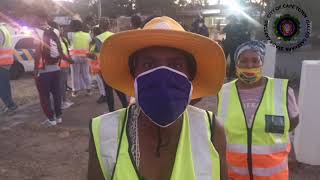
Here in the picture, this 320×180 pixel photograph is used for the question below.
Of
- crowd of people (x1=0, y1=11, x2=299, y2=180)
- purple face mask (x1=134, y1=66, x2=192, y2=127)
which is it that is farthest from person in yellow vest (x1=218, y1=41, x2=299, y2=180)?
purple face mask (x1=134, y1=66, x2=192, y2=127)

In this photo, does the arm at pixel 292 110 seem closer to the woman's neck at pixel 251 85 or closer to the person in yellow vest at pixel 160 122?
the woman's neck at pixel 251 85

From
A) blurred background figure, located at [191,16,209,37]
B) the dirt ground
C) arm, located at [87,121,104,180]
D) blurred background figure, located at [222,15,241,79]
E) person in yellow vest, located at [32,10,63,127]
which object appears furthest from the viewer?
blurred background figure, located at [191,16,209,37]

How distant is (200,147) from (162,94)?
290 mm

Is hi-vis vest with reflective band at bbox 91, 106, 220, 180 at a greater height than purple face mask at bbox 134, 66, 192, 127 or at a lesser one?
lesser

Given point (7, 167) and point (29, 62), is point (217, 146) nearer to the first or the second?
point (7, 167)

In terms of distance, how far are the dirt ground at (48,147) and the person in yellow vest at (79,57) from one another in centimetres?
128

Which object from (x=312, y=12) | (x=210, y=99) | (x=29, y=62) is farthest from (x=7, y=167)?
(x=312, y=12)

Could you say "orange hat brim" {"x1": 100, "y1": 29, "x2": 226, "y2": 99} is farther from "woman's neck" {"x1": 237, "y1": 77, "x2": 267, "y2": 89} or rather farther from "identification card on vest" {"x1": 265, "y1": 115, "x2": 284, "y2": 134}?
"woman's neck" {"x1": 237, "y1": 77, "x2": 267, "y2": 89}

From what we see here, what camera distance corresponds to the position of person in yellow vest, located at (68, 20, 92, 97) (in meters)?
11.0

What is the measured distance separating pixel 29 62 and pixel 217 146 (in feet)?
44.5

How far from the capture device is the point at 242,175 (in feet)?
10.3

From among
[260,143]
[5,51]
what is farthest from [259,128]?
[5,51]

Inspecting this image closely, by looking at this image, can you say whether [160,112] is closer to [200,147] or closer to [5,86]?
[200,147]

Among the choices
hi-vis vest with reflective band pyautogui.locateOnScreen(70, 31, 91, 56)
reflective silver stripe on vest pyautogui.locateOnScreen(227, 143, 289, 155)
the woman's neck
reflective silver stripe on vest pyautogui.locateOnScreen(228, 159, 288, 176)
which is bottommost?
hi-vis vest with reflective band pyautogui.locateOnScreen(70, 31, 91, 56)
